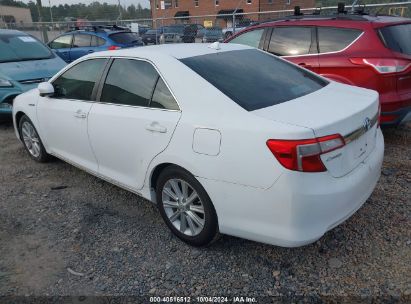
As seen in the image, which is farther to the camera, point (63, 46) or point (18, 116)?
point (63, 46)

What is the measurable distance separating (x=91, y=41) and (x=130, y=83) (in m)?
8.68

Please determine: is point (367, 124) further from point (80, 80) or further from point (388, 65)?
point (80, 80)

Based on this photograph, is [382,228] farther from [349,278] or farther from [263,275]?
[263,275]

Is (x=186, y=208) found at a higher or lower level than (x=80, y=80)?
lower

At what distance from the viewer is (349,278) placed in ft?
8.50

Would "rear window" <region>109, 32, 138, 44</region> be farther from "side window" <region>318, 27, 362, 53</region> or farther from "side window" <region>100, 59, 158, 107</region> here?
"side window" <region>100, 59, 158, 107</region>

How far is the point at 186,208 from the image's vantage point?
9.64 ft

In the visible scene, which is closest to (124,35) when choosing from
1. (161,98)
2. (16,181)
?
(16,181)

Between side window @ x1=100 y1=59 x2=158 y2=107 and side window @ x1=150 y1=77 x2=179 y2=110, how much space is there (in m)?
0.07

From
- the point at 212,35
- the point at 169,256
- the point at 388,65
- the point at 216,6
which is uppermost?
the point at 216,6

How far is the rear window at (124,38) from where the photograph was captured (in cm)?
1105

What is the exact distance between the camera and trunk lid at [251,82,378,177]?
2.33 meters

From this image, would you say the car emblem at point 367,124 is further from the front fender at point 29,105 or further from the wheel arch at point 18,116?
the wheel arch at point 18,116

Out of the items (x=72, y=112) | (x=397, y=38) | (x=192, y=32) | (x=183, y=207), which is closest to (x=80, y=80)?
(x=72, y=112)
